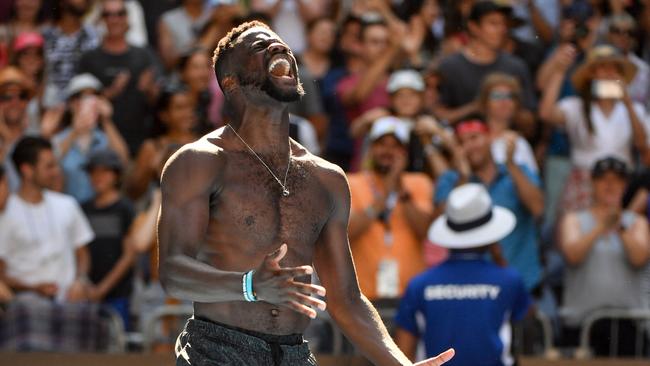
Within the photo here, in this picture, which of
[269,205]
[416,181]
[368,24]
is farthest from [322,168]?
[368,24]

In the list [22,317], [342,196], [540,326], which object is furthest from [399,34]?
[342,196]

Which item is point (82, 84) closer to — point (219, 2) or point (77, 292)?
point (219, 2)

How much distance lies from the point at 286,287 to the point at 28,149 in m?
6.53

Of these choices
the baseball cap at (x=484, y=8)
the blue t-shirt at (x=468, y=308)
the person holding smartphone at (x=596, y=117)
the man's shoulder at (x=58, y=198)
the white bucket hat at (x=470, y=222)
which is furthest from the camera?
the baseball cap at (x=484, y=8)

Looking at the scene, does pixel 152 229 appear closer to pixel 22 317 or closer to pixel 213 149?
pixel 22 317

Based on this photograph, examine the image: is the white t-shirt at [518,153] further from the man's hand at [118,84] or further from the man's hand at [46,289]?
the man's hand at [46,289]

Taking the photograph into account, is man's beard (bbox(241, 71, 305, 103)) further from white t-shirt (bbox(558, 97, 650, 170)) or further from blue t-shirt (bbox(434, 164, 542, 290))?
white t-shirt (bbox(558, 97, 650, 170))

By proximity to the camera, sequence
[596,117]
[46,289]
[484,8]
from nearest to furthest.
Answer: [46,289]
[596,117]
[484,8]

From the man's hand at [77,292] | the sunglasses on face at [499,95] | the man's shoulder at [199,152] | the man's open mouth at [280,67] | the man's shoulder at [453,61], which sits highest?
the man's open mouth at [280,67]

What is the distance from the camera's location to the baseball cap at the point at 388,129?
34.3 feet

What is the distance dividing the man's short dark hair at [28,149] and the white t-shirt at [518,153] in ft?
10.8

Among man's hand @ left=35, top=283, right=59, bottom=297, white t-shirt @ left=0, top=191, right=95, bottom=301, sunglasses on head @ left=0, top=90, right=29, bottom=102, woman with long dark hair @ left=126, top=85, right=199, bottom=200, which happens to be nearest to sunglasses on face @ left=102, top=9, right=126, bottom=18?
sunglasses on head @ left=0, top=90, right=29, bottom=102

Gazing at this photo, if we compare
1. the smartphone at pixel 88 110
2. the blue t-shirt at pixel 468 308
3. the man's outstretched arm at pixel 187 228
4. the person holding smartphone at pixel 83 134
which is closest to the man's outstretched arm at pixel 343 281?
the man's outstretched arm at pixel 187 228

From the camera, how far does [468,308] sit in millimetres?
8500
